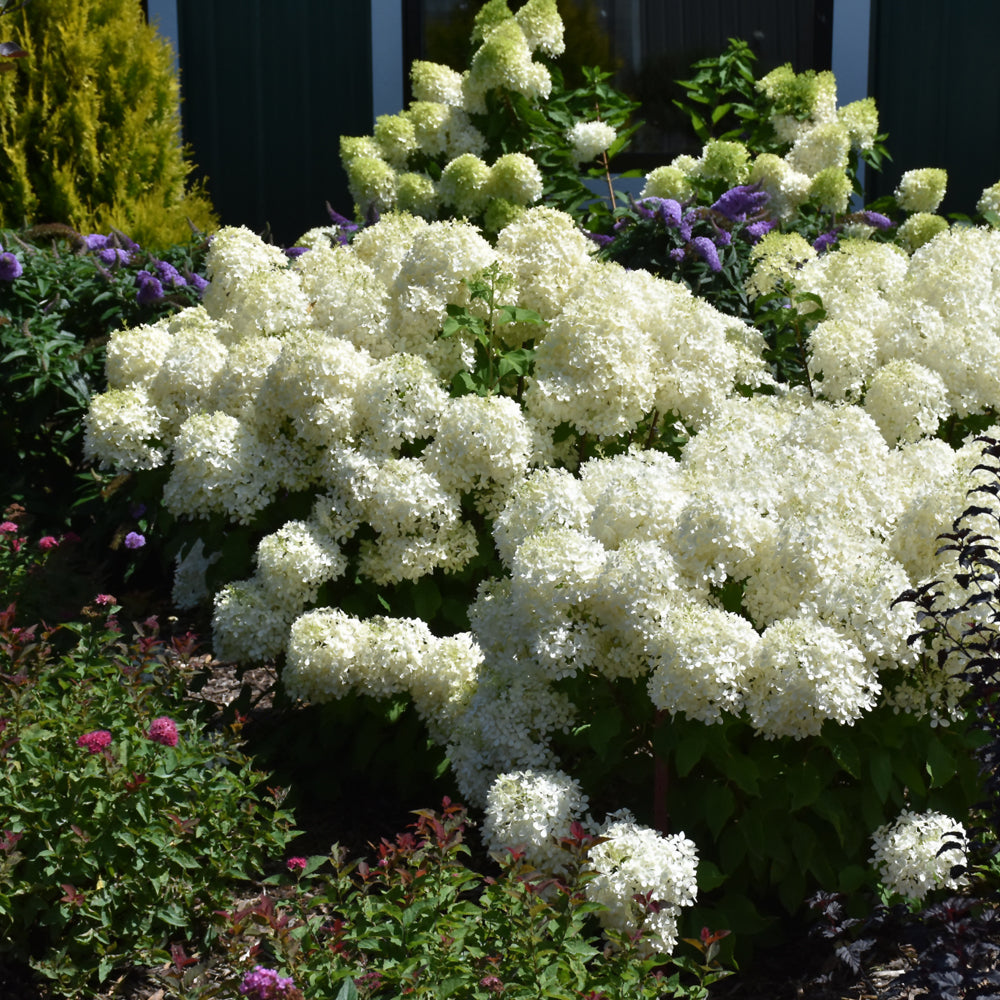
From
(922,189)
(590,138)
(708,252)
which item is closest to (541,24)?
(590,138)

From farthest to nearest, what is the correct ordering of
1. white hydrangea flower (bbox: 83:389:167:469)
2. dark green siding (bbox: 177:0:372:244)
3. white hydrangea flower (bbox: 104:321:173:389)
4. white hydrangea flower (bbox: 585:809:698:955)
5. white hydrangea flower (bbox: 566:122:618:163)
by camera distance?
dark green siding (bbox: 177:0:372:244) → white hydrangea flower (bbox: 566:122:618:163) → white hydrangea flower (bbox: 104:321:173:389) → white hydrangea flower (bbox: 83:389:167:469) → white hydrangea flower (bbox: 585:809:698:955)

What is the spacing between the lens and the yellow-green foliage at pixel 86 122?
253 inches

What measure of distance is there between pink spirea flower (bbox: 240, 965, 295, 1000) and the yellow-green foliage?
5054mm

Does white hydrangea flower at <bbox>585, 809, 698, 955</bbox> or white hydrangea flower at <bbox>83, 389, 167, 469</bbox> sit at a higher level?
white hydrangea flower at <bbox>83, 389, 167, 469</bbox>

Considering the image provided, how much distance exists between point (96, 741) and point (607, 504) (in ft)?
4.09

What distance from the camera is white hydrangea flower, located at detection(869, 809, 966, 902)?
267cm

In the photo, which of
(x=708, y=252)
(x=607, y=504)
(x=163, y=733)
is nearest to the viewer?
(x=163, y=733)

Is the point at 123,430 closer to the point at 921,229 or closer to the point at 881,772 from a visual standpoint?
the point at 881,772

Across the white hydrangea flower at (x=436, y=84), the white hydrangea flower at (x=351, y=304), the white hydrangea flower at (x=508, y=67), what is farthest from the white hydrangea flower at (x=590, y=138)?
the white hydrangea flower at (x=351, y=304)

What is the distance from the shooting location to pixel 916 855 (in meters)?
2.69

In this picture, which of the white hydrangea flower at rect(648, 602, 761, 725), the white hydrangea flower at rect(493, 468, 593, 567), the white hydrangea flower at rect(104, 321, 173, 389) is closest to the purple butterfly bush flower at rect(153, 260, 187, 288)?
the white hydrangea flower at rect(104, 321, 173, 389)

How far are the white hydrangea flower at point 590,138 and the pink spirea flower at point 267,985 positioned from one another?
4.67 m

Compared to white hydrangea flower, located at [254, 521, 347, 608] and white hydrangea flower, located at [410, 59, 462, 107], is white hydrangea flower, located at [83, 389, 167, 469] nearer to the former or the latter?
white hydrangea flower, located at [254, 521, 347, 608]

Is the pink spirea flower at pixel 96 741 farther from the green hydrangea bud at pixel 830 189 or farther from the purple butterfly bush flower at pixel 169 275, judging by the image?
the green hydrangea bud at pixel 830 189
